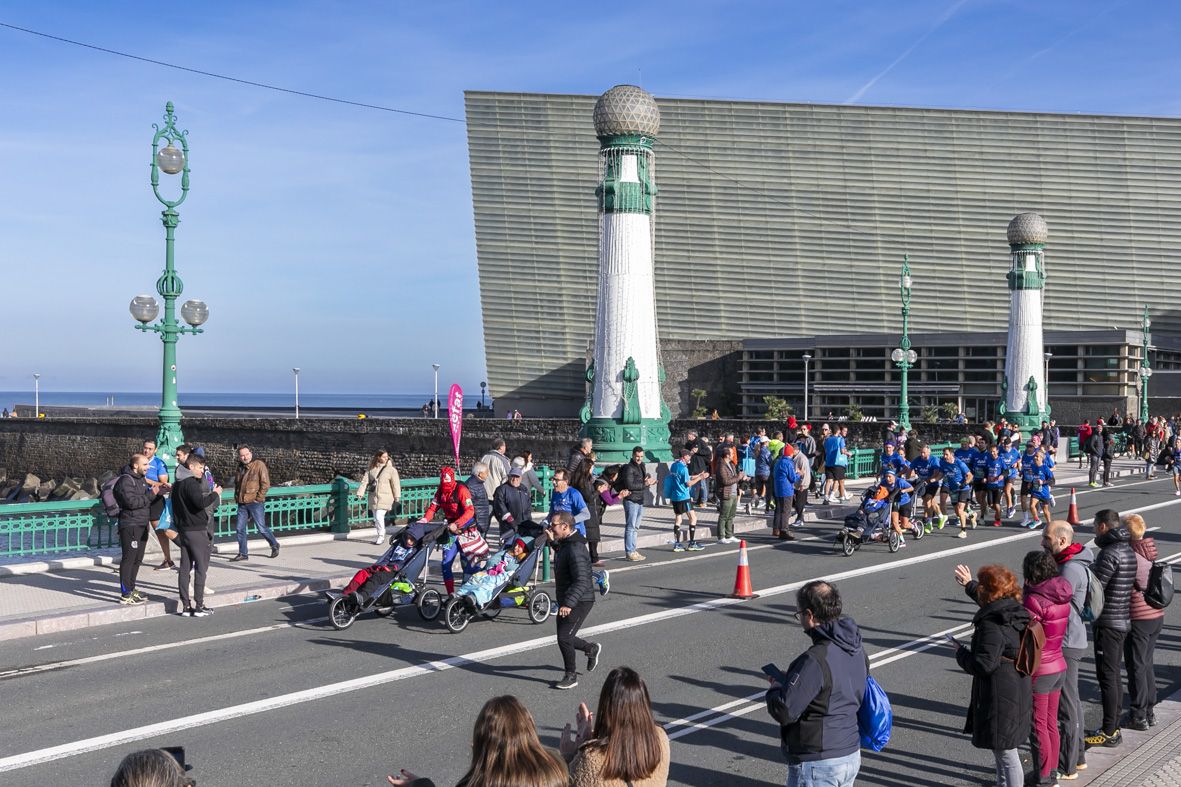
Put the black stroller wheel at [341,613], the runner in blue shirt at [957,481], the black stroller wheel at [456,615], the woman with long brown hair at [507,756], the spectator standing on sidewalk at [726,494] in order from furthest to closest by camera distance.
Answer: the runner in blue shirt at [957,481]
the spectator standing on sidewalk at [726,494]
the black stroller wheel at [341,613]
the black stroller wheel at [456,615]
the woman with long brown hair at [507,756]

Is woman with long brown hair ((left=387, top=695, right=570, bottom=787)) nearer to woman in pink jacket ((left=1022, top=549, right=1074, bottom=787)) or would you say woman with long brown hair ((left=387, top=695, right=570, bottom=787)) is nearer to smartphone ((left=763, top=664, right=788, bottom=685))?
smartphone ((left=763, top=664, right=788, bottom=685))

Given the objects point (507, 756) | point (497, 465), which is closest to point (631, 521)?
point (497, 465)

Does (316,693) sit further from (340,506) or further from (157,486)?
(340,506)

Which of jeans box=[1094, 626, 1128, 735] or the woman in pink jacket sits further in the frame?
jeans box=[1094, 626, 1128, 735]

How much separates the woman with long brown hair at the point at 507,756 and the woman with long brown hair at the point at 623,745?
47 cm

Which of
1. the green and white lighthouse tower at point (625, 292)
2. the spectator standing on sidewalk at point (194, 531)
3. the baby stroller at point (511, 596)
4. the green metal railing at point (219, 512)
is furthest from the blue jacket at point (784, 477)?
the spectator standing on sidewalk at point (194, 531)

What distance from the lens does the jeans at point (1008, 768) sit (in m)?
5.69

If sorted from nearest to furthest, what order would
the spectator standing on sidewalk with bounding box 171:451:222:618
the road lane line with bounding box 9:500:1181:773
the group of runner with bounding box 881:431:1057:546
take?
1. the road lane line with bounding box 9:500:1181:773
2. the spectator standing on sidewalk with bounding box 171:451:222:618
3. the group of runner with bounding box 881:431:1057:546

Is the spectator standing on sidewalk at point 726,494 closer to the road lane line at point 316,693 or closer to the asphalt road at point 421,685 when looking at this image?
the asphalt road at point 421,685

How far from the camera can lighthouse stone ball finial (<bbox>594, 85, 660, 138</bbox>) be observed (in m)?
26.0

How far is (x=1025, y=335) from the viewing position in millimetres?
43031

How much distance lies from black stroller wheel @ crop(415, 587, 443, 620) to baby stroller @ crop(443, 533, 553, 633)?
0.14 metres

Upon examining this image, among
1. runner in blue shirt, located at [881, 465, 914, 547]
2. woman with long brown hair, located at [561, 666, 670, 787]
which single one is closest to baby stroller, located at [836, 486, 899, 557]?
runner in blue shirt, located at [881, 465, 914, 547]

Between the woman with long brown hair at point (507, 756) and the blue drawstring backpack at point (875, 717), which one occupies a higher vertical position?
the woman with long brown hair at point (507, 756)
